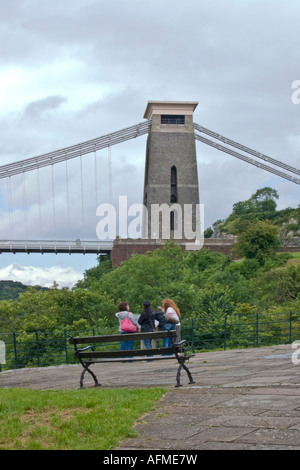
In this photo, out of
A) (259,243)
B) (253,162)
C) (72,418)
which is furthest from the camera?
(253,162)

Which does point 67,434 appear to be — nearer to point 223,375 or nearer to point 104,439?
point 104,439

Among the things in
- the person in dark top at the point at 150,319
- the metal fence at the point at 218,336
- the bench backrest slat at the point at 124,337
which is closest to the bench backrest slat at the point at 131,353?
the bench backrest slat at the point at 124,337

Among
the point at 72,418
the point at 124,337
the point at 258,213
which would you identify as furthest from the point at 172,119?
the point at 72,418

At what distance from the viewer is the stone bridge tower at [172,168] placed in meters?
55.3

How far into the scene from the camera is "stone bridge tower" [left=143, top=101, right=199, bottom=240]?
55.3m

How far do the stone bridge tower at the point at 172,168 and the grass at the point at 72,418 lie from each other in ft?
156

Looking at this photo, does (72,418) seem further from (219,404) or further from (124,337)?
(124,337)

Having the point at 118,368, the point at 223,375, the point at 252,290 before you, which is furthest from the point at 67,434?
the point at 252,290

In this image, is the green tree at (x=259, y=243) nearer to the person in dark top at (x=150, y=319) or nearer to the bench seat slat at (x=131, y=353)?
the person in dark top at (x=150, y=319)

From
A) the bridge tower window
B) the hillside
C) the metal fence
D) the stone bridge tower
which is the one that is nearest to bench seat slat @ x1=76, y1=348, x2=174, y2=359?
the metal fence

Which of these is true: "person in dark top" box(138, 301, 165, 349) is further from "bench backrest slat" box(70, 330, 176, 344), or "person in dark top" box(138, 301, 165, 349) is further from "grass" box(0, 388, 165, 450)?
"grass" box(0, 388, 165, 450)

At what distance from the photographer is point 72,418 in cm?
628

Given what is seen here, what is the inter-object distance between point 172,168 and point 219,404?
50.0m

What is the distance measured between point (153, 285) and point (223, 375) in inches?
1025
